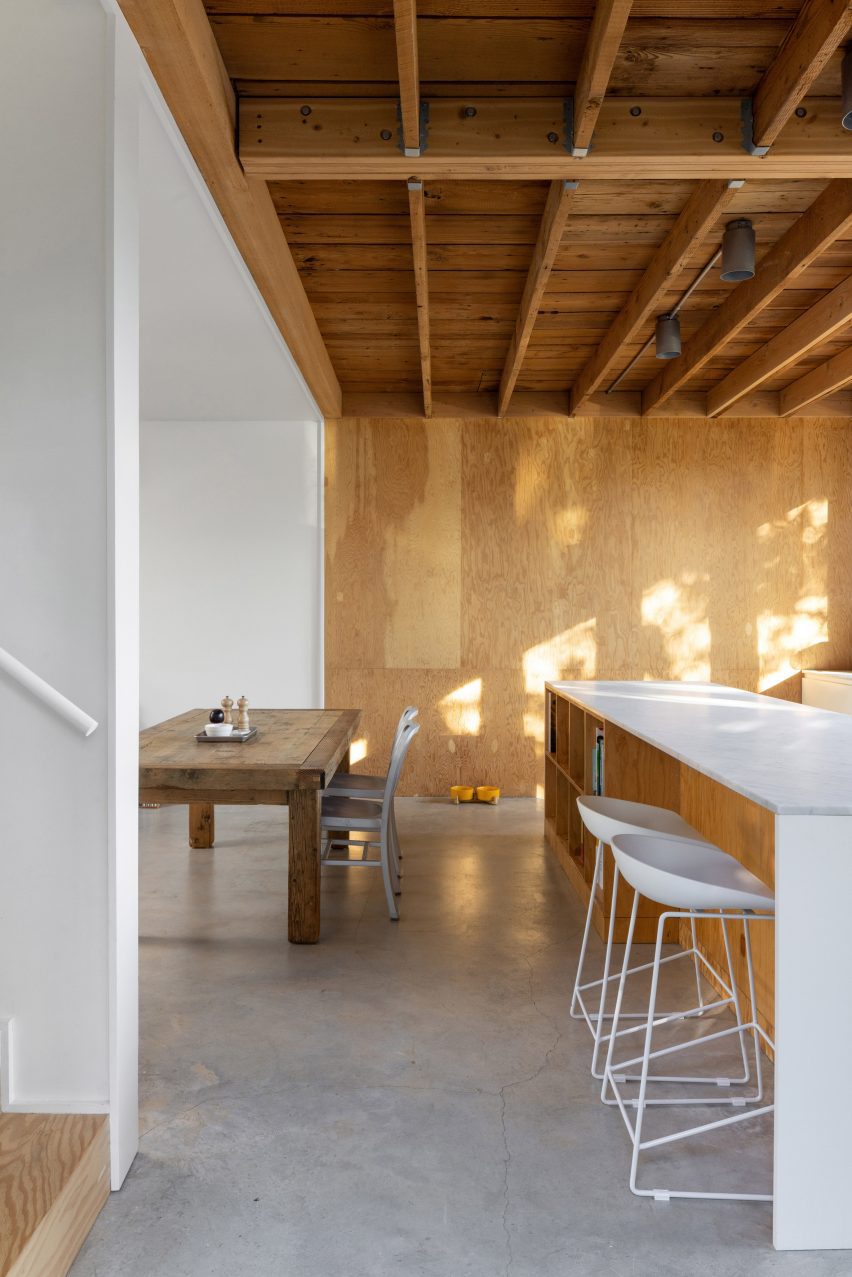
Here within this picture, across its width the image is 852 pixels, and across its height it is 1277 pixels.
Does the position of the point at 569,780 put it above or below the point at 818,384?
below

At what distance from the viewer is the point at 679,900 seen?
2090 millimetres

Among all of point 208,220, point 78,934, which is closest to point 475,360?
point 208,220

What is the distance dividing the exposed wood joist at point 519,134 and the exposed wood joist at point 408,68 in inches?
3.8

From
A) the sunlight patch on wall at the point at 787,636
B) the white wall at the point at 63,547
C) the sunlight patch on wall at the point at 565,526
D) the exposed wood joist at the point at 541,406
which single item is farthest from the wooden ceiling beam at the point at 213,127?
the sunlight patch on wall at the point at 787,636

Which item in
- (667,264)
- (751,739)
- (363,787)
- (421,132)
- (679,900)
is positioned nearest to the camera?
(679,900)

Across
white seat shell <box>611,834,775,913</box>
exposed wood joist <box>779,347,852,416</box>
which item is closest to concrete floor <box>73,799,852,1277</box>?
white seat shell <box>611,834,775,913</box>

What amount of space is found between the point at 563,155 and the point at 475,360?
9.97 feet

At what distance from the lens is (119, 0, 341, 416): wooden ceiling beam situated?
7.52 feet

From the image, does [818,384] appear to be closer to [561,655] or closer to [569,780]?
[561,655]

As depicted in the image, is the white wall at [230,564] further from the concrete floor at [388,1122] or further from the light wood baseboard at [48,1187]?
the light wood baseboard at [48,1187]

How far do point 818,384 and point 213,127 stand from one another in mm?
4609

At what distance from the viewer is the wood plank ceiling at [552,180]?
2.67 m

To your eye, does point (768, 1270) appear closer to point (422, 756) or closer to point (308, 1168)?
point (308, 1168)

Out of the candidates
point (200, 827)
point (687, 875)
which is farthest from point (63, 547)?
point (200, 827)
